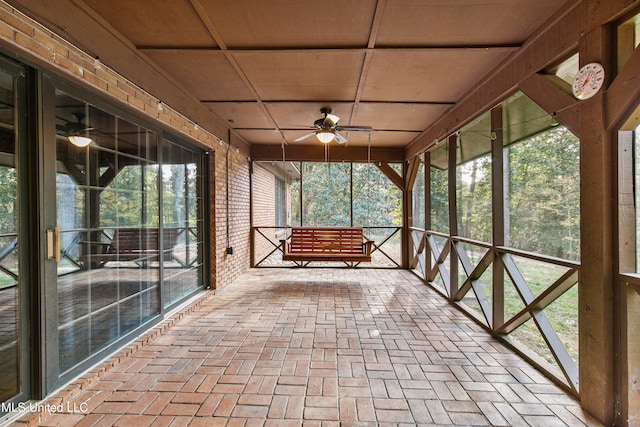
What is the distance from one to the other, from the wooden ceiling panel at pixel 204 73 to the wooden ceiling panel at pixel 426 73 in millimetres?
1271

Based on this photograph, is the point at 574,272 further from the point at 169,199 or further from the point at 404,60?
the point at 169,199

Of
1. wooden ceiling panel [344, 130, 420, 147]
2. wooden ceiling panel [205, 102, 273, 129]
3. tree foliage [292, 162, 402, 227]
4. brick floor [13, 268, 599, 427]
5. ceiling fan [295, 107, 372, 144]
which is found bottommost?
brick floor [13, 268, 599, 427]

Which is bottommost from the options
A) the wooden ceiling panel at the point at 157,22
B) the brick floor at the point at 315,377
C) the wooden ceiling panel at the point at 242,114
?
the brick floor at the point at 315,377

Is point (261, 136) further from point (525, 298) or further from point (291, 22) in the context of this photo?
point (525, 298)

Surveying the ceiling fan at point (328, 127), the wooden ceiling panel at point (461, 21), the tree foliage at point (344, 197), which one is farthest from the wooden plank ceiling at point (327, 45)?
the tree foliage at point (344, 197)

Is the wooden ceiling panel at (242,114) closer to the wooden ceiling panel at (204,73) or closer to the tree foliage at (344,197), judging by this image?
the wooden ceiling panel at (204,73)

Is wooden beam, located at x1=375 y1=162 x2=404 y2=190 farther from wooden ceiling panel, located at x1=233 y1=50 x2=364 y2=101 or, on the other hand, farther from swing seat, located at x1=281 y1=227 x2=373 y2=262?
wooden ceiling panel, located at x1=233 y1=50 x2=364 y2=101

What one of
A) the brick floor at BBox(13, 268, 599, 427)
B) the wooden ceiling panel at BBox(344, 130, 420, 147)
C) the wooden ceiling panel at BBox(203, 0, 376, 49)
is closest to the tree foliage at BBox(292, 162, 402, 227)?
the wooden ceiling panel at BBox(344, 130, 420, 147)

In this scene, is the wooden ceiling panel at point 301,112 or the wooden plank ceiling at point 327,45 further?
the wooden ceiling panel at point 301,112

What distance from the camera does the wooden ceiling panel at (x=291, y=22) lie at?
172cm

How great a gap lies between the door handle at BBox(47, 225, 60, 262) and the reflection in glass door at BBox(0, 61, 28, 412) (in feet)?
0.37

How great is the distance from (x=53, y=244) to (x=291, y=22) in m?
2.01

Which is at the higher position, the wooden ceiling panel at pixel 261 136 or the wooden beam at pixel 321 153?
the wooden ceiling panel at pixel 261 136

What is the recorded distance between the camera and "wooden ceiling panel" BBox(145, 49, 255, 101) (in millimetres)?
A: 2287
